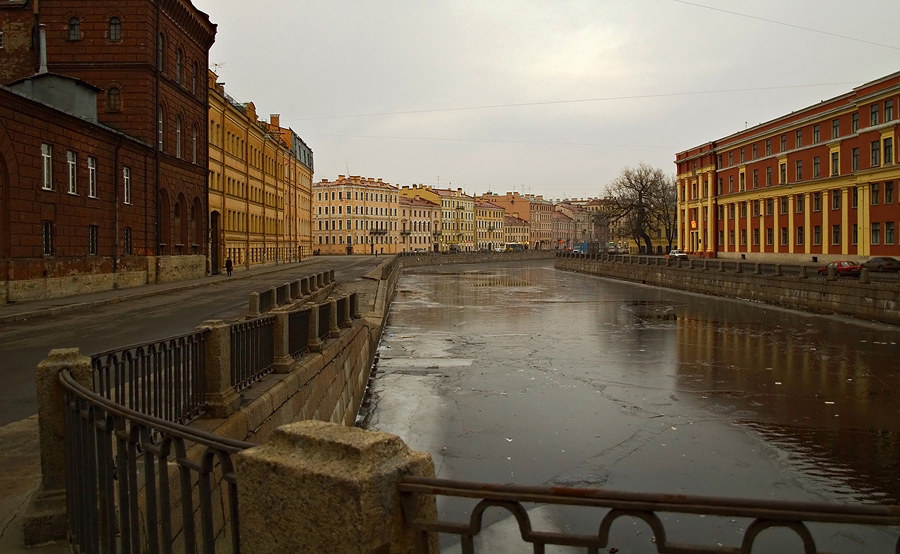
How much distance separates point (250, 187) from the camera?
195 ft

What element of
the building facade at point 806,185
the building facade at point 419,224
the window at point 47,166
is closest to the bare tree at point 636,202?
the building facade at point 806,185

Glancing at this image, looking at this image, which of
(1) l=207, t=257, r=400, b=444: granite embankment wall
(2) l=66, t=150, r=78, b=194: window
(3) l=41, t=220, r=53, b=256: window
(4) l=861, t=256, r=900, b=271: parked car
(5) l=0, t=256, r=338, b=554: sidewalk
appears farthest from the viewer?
(4) l=861, t=256, r=900, b=271: parked car

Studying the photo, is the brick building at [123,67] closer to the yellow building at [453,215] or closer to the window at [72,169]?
the window at [72,169]

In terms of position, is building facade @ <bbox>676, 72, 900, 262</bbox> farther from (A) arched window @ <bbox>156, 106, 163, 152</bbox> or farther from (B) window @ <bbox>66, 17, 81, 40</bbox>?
(B) window @ <bbox>66, 17, 81, 40</bbox>

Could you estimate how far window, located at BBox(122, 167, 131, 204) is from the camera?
31.9m

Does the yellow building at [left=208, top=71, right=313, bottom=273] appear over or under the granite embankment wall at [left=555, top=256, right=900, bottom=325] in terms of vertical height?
over

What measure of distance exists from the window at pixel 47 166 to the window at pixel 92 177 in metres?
2.78

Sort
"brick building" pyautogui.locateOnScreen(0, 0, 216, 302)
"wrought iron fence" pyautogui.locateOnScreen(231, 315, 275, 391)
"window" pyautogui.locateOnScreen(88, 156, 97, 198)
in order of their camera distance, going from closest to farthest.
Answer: "wrought iron fence" pyautogui.locateOnScreen(231, 315, 275, 391) → "window" pyautogui.locateOnScreen(88, 156, 97, 198) → "brick building" pyautogui.locateOnScreen(0, 0, 216, 302)

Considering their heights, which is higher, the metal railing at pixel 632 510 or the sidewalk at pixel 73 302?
the metal railing at pixel 632 510

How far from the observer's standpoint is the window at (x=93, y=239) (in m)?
28.5

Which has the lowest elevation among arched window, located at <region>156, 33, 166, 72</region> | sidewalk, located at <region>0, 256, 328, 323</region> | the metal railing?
sidewalk, located at <region>0, 256, 328, 323</region>

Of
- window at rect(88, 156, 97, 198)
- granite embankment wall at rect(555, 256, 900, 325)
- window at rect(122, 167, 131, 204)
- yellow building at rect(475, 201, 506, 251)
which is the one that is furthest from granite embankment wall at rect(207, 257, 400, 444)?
yellow building at rect(475, 201, 506, 251)

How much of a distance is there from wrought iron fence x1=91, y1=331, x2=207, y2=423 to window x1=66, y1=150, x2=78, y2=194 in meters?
23.6

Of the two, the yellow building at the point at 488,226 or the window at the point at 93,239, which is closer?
the window at the point at 93,239
